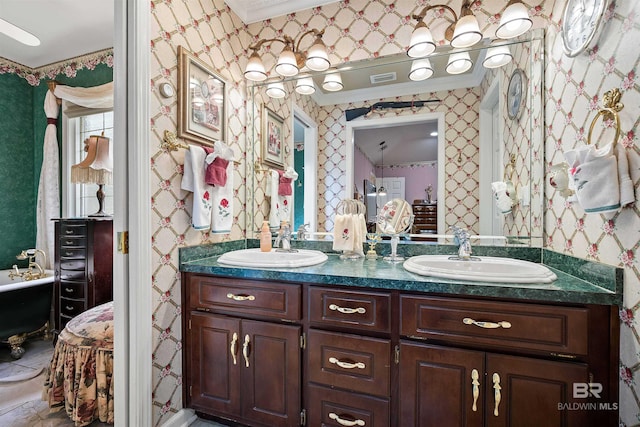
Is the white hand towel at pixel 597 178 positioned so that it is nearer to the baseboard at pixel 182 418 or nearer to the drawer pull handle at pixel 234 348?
the drawer pull handle at pixel 234 348

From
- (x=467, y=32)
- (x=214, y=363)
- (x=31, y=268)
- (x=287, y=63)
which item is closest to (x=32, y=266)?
(x=31, y=268)

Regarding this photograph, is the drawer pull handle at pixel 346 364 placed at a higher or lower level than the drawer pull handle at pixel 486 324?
lower

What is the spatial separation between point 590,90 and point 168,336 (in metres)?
2.16

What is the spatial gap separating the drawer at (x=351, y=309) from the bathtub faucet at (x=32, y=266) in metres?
3.08

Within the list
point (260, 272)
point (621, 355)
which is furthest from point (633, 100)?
point (260, 272)

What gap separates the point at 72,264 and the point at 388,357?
2615mm

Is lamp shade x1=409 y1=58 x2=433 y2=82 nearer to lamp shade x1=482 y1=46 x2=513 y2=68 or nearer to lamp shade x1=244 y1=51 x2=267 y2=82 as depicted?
lamp shade x1=482 y1=46 x2=513 y2=68

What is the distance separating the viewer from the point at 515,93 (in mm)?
1549

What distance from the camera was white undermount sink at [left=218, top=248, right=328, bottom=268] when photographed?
1.35 metres

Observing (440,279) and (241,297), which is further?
(241,297)

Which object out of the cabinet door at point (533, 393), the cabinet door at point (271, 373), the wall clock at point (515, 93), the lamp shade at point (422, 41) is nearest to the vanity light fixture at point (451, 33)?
the lamp shade at point (422, 41)

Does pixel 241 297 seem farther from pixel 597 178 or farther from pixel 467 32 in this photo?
pixel 467 32

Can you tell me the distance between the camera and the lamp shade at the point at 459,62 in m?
1.60

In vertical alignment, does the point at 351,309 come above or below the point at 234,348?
above
